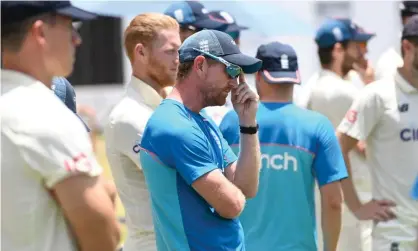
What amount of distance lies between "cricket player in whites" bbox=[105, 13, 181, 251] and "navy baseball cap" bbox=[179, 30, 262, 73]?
0.95 m

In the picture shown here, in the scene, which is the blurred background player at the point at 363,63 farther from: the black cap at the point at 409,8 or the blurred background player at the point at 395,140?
the blurred background player at the point at 395,140

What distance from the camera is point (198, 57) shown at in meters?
3.76

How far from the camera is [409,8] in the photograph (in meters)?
7.69

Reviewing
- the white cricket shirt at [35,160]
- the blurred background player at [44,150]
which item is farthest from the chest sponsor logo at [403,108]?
the white cricket shirt at [35,160]

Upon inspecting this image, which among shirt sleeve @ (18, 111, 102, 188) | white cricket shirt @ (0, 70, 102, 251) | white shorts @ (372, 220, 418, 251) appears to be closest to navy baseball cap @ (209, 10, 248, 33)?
white shorts @ (372, 220, 418, 251)

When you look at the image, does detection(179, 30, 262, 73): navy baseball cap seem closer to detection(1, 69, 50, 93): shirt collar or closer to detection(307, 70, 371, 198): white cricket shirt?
detection(1, 69, 50, 93): shirt collar

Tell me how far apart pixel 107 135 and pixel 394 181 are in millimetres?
1737

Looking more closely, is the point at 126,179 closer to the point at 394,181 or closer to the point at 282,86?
the point at 282,86

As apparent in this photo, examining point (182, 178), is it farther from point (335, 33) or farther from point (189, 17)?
point (335, 33)

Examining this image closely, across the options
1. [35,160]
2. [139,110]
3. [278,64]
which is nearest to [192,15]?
[278,64]

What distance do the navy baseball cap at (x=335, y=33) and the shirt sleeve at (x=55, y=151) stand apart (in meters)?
5.02

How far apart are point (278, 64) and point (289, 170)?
24.0 inches

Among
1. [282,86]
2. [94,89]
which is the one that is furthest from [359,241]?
[94,89]

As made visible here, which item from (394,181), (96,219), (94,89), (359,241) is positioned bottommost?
(94,89)
